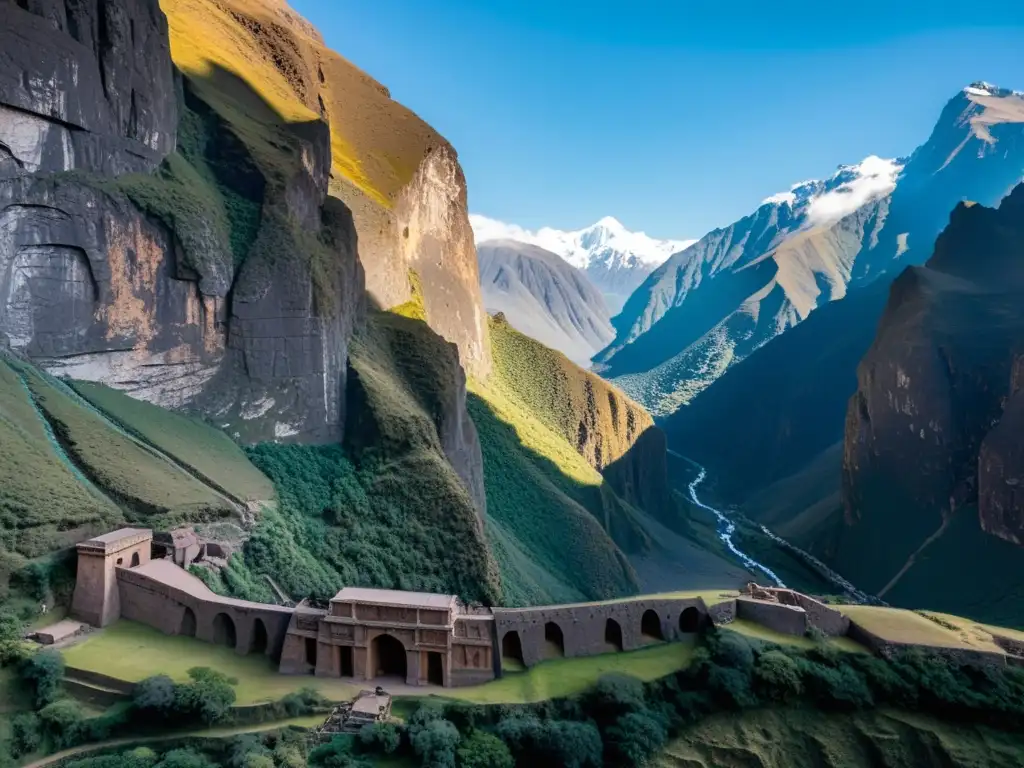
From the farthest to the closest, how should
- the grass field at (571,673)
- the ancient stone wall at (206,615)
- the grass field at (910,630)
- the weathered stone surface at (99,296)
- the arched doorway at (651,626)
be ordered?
the weathered stone surface at (99,296), the arched doorway at (651,626), the grass field at (910,630), the ancient stone wall at (206,615), the grass field at (571,673)

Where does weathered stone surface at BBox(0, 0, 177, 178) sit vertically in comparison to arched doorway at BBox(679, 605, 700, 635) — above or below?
above

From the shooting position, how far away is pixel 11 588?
3159 cm

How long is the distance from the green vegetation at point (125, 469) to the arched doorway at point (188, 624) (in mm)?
5341

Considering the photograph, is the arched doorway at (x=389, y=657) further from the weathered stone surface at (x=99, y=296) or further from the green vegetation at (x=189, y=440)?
the weathered stone surface at (x=99, y=296)

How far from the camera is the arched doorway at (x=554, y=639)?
3512 cm

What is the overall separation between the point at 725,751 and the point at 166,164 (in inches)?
1766

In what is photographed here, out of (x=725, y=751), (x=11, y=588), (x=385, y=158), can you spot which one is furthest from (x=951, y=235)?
(x=11, y=588)

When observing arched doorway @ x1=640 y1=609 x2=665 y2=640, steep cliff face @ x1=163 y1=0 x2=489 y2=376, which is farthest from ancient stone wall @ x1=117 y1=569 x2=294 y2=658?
steep cliff face @ x1=163 y1=0 x2=489 y2=376

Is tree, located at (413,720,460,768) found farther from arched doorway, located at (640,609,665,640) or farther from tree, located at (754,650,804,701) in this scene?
tree, located at (754,650,804,701)

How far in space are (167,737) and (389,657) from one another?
8875 mm

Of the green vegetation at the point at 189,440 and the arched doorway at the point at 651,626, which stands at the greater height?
the green vegetation at the point at 189,440

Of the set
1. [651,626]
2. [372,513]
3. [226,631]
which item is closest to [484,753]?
[651,626]

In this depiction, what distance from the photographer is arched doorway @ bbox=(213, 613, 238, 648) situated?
3366cm

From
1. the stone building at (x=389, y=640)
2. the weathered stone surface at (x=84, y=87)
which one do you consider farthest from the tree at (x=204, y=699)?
the weathered stone surface at (x=84, y=87)
